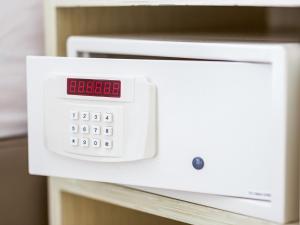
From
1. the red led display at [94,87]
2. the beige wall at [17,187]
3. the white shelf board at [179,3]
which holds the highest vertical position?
the white shelf board at [179,3]

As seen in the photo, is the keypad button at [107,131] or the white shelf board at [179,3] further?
the keypad button at [107,131]

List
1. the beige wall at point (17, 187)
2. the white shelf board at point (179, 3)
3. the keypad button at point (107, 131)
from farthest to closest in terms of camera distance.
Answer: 1. the beige wall at point (17, 187)
2. the keypad button at point (107, 131)
3. the white shelf board at point (179, 3)

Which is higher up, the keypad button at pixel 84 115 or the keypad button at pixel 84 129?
the keypad button at pixel 84 115

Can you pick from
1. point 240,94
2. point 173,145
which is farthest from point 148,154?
point 240,94

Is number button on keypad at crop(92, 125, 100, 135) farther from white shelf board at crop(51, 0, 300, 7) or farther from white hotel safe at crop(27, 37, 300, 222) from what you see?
white shelf board at crop(51, 0, 300, 7)

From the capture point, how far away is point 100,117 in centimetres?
73

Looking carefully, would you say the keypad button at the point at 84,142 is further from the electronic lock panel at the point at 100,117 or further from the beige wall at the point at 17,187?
the beige wall at the point at 17,187

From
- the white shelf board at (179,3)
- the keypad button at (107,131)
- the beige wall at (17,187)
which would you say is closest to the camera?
the white shelf board at (179,3)

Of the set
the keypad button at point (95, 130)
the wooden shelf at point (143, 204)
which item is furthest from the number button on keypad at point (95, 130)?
the wooden shelf at point (143, 204)

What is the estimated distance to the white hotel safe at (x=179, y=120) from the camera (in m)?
0.65

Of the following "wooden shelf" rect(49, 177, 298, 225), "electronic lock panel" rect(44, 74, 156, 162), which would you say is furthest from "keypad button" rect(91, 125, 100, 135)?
"wooden shelf" rect(49, 177, 298, 225)

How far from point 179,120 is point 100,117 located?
97 mm

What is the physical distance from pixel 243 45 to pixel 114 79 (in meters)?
0.16

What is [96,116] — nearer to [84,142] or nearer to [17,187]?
[84,142]
